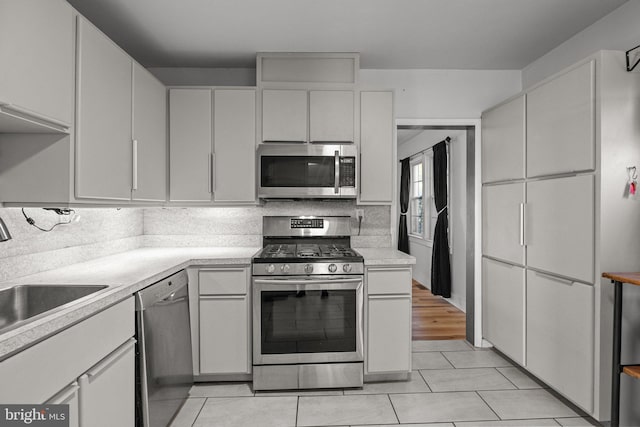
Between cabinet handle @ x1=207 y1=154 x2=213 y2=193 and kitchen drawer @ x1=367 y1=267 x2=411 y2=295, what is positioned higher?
cabinet handle @ x1=207 y1=154 x2=213 y2=193

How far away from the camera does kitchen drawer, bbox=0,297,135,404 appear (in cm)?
112

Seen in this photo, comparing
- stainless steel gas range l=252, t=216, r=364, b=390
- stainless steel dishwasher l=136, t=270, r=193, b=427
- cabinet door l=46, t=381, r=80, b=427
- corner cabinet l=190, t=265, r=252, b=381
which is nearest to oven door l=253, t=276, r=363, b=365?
stainless steel gas range l=252, t=216, r=364, b=390

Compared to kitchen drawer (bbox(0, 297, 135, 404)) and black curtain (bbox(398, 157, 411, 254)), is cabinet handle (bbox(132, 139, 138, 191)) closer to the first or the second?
kitchen drawer (bbox(0, 297, 135, 404))

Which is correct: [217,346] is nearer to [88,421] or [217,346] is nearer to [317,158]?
[88,421]

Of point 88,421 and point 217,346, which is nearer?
point 88,421

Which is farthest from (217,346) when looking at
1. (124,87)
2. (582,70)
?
(582,70)

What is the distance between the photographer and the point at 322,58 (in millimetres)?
3139

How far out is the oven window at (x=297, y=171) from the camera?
118 inches

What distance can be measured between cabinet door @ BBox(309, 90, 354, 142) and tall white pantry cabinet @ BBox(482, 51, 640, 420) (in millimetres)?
1312

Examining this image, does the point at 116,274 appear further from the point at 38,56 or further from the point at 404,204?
the point at 404,204

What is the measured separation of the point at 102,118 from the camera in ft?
6.77

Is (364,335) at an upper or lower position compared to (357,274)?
lower

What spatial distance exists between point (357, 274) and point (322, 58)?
5.95ft

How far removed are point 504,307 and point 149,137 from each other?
3094mm
